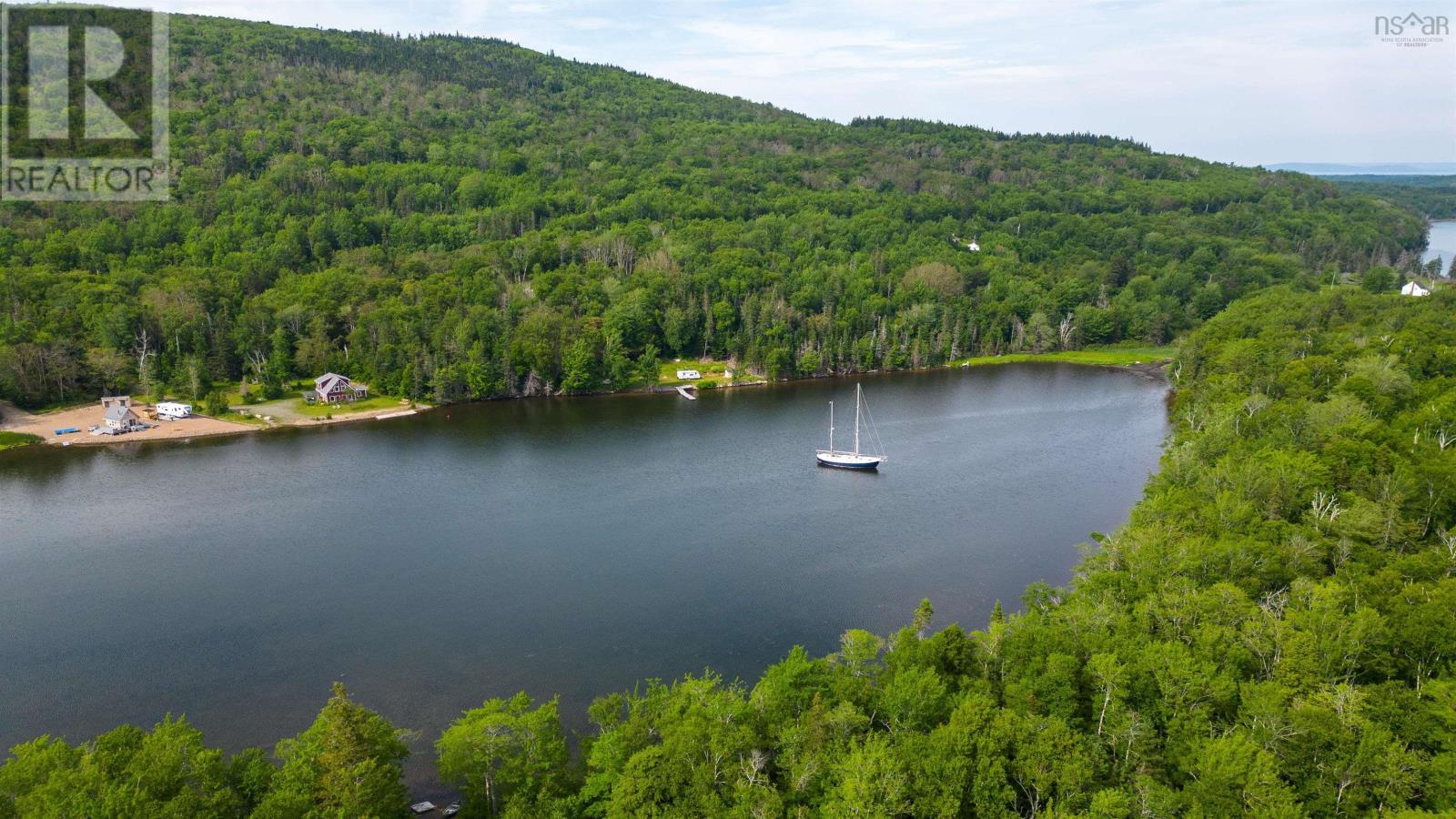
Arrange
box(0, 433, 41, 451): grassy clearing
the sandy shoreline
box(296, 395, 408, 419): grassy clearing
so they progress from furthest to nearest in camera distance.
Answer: box(296, 395, 408, 419): grassy clearing < the sandy shoreline < box(0, 433, 41, 451): grassy clearing

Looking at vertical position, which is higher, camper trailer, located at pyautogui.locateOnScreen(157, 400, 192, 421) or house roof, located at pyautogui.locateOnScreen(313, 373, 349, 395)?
house roof, located at pyautogui.locateOnScreen(313, 373, 349, 395)

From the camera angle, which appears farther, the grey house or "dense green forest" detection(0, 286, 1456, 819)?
the grey house

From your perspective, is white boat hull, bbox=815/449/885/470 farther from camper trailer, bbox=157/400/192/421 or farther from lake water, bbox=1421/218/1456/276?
lake water, bbox=1421/218/1456/276

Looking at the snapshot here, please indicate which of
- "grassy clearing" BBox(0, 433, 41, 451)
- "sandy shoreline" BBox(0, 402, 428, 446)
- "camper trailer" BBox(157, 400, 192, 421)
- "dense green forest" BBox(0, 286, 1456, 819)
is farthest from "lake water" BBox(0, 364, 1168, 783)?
"camper trailer" BBox(157, 400, 192, 421)

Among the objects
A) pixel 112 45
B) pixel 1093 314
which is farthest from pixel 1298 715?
pixel 112 45

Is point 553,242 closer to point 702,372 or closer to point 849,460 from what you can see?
point 702,372

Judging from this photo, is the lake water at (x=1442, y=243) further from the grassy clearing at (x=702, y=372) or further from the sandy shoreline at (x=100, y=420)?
the sandy shoreline at (x=100, y=420)

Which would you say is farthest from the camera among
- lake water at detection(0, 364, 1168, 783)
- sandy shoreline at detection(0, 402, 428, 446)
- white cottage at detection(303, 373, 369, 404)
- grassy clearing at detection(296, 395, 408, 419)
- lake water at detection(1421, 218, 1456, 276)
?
lake water at detection(1421, 218, 1456, 276)

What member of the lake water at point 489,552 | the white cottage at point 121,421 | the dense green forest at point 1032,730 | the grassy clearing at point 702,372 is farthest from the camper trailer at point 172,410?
the dense green forest at point 1032,730
